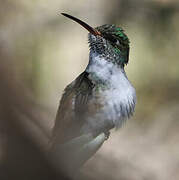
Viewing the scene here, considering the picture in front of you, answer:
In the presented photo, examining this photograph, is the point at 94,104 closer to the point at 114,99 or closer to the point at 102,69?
the point at 114,99

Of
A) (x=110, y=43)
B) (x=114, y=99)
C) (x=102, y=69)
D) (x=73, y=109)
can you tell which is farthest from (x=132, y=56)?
(x=73, y=109)

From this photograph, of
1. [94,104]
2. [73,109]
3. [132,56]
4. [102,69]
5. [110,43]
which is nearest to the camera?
[73,109]

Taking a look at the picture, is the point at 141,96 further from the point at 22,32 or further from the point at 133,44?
the point at 22,32

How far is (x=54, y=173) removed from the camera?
3.01ft

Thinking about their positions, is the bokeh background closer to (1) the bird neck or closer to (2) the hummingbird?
(1) the bird neck

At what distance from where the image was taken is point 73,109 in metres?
2.85

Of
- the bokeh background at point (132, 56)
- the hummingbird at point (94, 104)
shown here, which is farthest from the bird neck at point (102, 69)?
the bokeh background at point (132, 56)

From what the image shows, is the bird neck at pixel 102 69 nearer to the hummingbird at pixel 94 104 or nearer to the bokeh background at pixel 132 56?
the hummingbird at pixel 94 104

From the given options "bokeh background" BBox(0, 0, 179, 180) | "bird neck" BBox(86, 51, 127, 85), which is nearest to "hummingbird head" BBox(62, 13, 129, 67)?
"bird neck" BBox(86, 51, 127, 85)

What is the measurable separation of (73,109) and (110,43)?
711 mm

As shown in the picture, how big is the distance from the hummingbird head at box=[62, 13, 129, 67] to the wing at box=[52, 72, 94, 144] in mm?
376

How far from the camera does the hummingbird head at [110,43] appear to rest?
3.31 m

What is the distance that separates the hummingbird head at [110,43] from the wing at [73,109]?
0.38 meters

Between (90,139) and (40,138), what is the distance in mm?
2058
